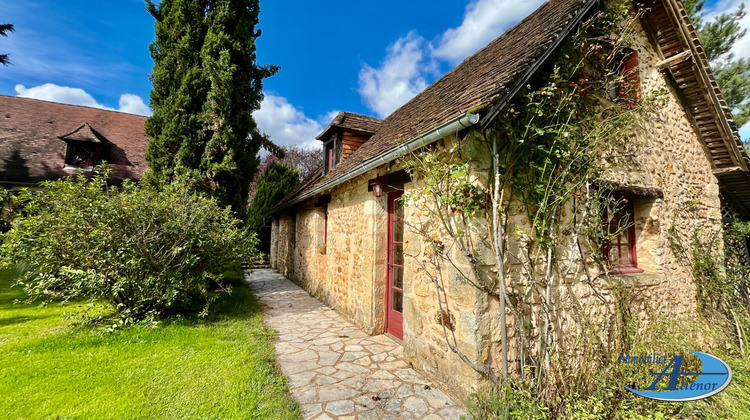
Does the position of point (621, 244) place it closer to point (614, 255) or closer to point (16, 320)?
point (614, 255)

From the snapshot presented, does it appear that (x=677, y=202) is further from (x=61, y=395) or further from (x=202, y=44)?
(x=202, y=44)

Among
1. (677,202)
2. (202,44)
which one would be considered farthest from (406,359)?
(202,44)

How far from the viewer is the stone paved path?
3.04 metres

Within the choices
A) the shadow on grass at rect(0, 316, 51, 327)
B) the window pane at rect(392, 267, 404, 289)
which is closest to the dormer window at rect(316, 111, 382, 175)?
the window pane at rect(392, 267, 404, 289)

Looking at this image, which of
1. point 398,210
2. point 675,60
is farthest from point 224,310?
point 675,60

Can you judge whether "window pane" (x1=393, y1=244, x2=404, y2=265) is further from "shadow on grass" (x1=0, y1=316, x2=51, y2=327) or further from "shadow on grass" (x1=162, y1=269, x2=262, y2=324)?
"shadow on grass" (x1=0, y1=316, x2=51, y2=327)

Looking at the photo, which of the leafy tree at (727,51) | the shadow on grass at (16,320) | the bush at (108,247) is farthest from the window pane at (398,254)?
the leafy tree at (727,51)

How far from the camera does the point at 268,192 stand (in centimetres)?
1579

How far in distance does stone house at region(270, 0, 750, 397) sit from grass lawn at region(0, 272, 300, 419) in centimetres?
175

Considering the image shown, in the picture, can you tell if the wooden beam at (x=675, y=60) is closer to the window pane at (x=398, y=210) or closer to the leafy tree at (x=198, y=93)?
the window pane at (x=398, y=210)

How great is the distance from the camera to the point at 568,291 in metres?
3.38

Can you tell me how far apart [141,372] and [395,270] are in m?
3.56

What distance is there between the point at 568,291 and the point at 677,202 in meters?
3.14

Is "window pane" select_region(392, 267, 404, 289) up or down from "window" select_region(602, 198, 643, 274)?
down
